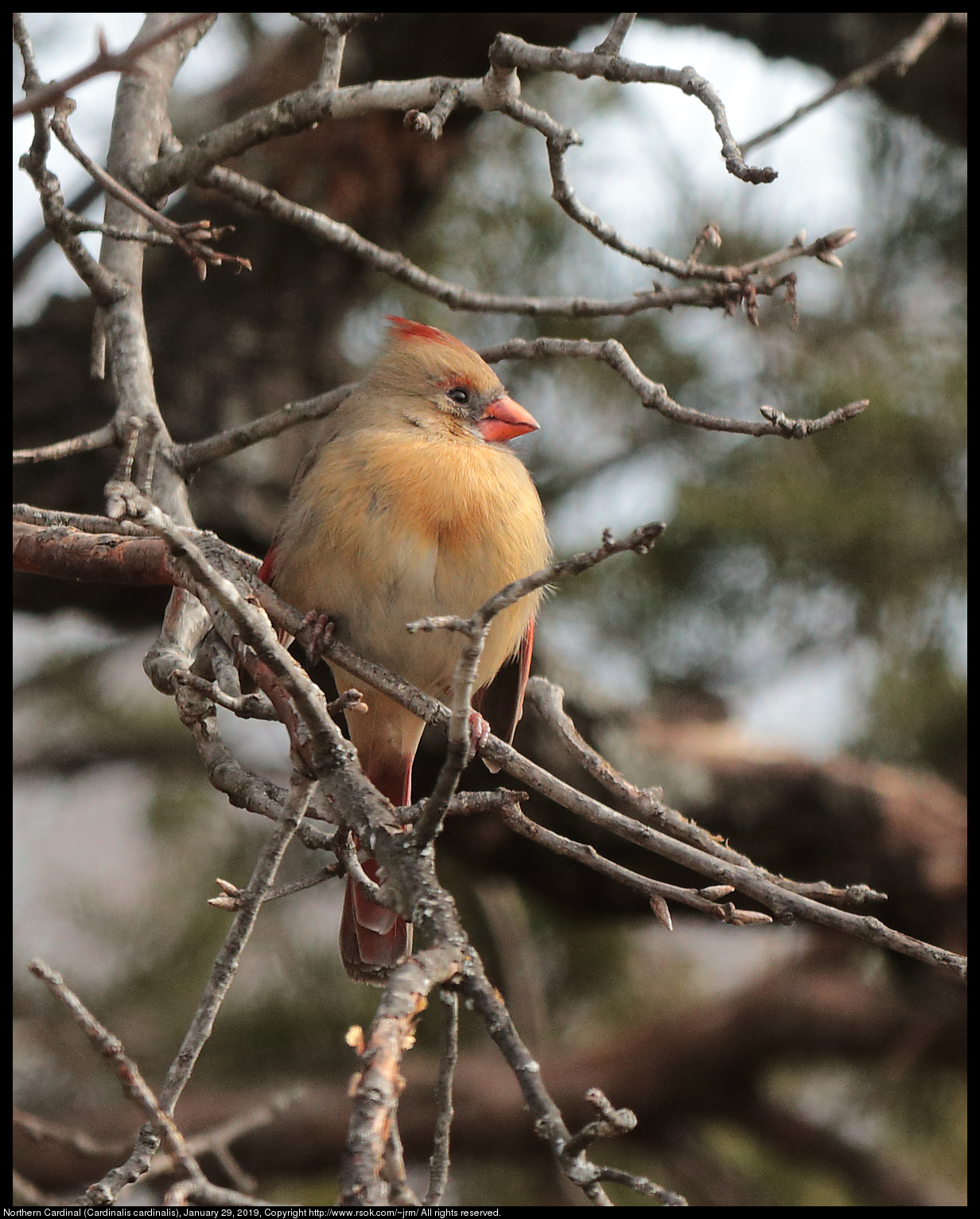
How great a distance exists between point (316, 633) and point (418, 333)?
3.43 feet

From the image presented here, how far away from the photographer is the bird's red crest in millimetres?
3031

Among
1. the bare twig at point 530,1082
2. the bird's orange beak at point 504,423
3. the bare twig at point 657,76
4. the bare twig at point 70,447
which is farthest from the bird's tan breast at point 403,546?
the bare twig at point 530,1082

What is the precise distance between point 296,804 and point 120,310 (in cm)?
131

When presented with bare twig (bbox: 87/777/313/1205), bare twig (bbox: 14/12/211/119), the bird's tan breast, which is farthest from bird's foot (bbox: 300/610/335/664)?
bare twig (bbox: 14/12/211/119)

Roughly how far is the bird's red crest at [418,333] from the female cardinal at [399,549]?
0.80 ft

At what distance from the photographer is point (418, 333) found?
10.0 ft

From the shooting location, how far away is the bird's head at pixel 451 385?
2922 mm

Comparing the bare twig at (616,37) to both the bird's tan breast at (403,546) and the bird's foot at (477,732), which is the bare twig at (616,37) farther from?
the bird's foot at (477,732)

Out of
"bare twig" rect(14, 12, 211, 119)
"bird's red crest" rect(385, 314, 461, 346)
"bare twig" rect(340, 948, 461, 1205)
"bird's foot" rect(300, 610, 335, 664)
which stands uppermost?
"bird's red crest" rect(385, 314, 461, 346)

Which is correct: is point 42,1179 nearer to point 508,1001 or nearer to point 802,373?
point 508,1001

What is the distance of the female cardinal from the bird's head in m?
0.06

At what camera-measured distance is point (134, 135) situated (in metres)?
2.55

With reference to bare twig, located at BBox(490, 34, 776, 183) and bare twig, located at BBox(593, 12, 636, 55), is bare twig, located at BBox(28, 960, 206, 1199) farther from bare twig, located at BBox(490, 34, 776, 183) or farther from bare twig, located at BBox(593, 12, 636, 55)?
bare twig, located at BBox(593, 12, 636, 55)
